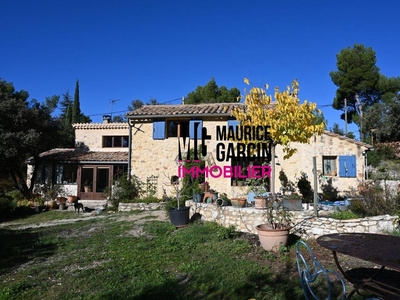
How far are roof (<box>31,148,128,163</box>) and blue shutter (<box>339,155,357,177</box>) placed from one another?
11850mm

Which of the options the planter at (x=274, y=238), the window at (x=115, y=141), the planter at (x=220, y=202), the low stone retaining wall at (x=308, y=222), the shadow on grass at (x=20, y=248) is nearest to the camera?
the planter at (x=274, y=238)

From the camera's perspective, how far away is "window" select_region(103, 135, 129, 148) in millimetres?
20516

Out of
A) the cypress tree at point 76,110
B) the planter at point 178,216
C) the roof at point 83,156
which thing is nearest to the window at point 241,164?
the planter at point 178,216

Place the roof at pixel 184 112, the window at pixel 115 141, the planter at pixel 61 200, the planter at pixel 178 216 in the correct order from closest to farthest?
the planter at pixel 178 216 < the roof at pixel 184 112 < the planter at pixel 61 200 < the window at pixel 115 141

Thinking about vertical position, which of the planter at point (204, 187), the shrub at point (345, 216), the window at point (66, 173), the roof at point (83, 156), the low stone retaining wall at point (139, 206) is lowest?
the low stone retaining wall at point (139, 206)

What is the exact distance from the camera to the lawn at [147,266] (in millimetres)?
4629

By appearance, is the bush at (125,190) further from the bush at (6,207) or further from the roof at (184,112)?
the bush at (6,207)

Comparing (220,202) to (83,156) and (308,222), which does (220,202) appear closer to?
(308,222)

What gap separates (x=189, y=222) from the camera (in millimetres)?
9852

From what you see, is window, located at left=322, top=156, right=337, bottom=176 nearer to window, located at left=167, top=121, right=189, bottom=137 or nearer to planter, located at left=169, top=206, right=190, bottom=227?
window, located at left=167, top=121, right=189, bottom=137

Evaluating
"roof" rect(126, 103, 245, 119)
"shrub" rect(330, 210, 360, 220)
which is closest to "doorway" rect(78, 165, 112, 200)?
"roof" rect(126, 103, 245, 119)

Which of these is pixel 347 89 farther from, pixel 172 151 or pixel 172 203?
pixel 172 203

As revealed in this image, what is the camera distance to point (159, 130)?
15164 mm

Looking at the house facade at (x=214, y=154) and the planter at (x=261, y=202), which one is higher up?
the house facade at (x=214, y=154)
